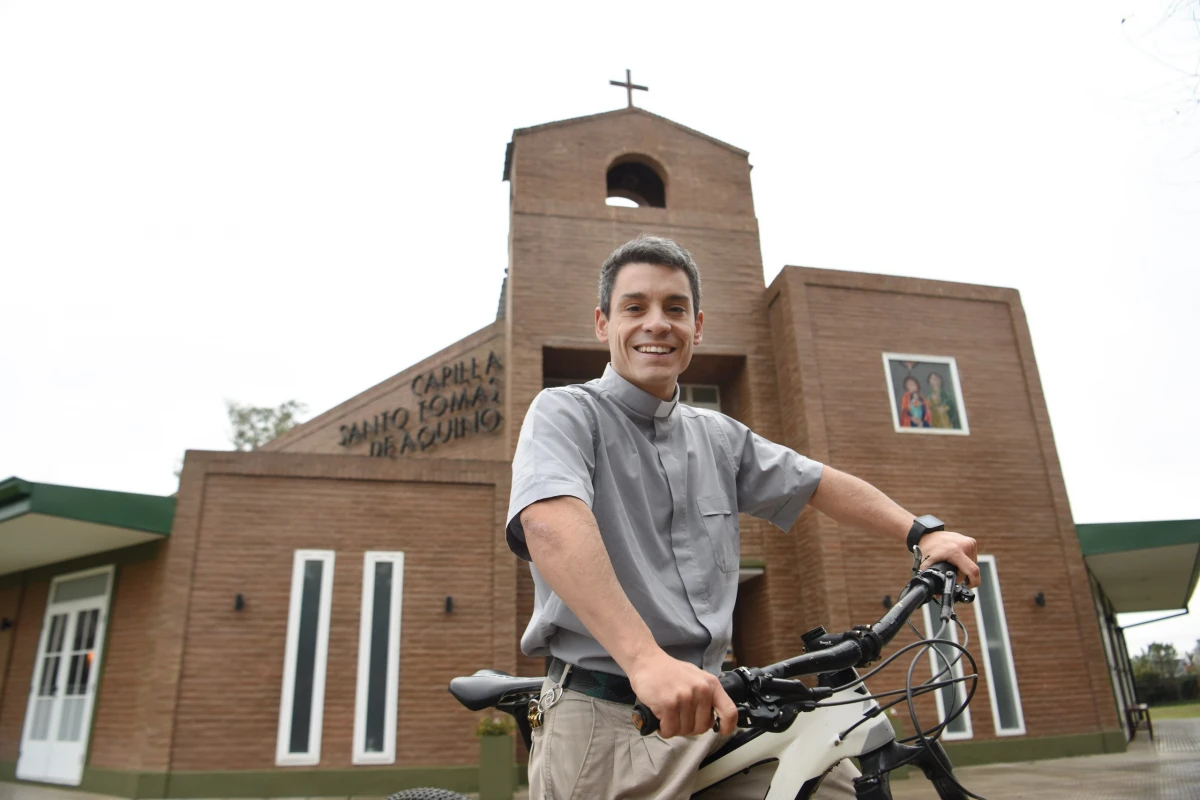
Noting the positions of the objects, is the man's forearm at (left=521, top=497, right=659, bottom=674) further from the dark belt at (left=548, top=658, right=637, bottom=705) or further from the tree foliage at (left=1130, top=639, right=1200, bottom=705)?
the tree foliage at (left=1130, top=639, right=1200, bottom=705)

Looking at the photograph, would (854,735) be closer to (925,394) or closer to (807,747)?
(807,747)

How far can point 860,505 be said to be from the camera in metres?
1.98

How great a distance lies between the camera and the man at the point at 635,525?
1400mm

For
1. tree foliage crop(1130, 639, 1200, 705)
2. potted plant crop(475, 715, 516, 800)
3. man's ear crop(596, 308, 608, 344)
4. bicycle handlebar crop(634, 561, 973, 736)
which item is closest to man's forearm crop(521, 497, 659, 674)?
bicycle handlebar crop(634, 561, 973, 736)

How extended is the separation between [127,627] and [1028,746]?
1232cm

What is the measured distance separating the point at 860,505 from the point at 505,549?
32.7 ft

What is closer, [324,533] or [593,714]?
[593,714]

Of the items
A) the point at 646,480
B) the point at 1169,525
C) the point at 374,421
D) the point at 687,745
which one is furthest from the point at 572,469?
the point at 374,421

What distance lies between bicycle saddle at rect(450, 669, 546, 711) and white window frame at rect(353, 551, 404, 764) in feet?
30.2

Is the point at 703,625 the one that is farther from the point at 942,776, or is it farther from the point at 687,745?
the point at 942,776

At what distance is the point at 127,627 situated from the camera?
11.1 metres

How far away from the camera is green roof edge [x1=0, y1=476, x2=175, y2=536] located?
995 centimetres

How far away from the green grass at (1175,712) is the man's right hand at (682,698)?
2911 centimetres

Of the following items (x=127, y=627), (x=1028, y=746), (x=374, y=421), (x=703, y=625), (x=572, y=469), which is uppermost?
(x=374, y=421)
